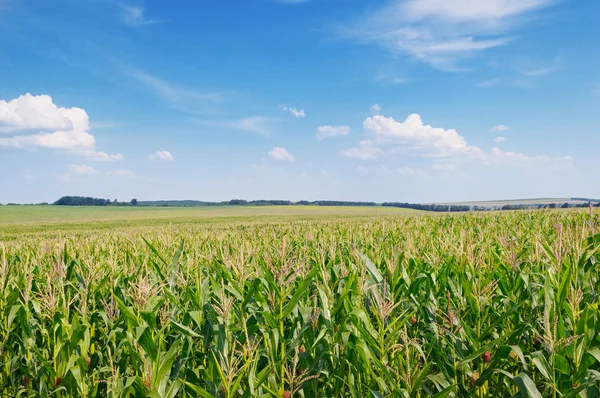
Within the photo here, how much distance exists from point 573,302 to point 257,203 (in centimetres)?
15392

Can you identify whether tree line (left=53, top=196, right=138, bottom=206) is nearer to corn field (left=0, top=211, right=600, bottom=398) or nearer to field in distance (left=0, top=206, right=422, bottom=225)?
field in distance (left=0, top=206, right=422, bottom=225)

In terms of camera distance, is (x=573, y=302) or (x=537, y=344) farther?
(x=537, y=344)

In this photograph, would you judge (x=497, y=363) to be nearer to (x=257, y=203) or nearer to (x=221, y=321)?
(x=221, y=321)

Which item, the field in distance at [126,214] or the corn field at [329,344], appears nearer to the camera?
the corn field at [329,344]

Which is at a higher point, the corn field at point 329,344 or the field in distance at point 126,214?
the corn field at point 329,344

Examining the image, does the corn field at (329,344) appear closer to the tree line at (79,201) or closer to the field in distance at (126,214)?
the field in distance at (126,214)

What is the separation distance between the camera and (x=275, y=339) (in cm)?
292

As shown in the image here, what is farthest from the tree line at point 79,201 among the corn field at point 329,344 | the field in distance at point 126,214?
the corn field at point 329,344

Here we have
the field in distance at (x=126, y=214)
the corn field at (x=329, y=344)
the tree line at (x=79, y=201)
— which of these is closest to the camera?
the corn field at (x=329, y=344)

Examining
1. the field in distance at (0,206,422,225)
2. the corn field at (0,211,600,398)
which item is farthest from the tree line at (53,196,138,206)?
the corn field at (0,211,600,398)

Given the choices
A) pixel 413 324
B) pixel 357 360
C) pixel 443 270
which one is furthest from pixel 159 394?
pixel 443 270

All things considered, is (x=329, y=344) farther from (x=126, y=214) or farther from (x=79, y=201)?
(x=79, y=201)

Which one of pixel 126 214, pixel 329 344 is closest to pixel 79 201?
pixel 126 214

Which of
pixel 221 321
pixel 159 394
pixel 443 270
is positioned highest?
pixel 443 270
